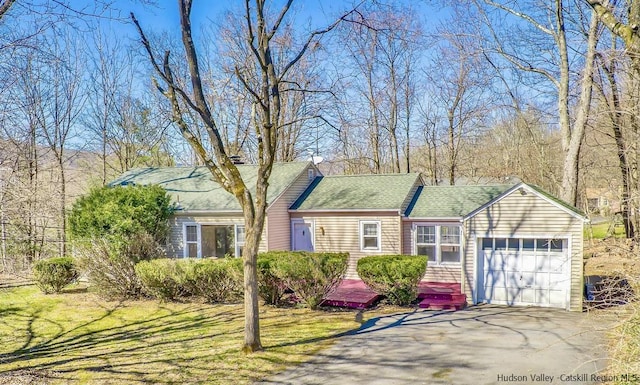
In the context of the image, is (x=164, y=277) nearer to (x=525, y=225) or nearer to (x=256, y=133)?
(x=256, y=133)

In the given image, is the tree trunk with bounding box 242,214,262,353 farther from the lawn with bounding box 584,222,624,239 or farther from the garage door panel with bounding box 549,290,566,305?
the garage door panel with bounding box 549,290,566,305

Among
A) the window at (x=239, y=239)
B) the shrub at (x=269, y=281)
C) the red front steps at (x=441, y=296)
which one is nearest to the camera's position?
the shrub at (x=269, y=281)

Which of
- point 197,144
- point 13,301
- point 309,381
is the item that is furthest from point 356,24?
point 13,301

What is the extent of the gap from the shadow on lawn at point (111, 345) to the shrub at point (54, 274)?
7.21 feet

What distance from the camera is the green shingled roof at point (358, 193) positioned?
1620cm

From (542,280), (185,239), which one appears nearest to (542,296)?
(542,280)

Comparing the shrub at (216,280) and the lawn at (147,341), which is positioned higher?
the shrub at (216,280)

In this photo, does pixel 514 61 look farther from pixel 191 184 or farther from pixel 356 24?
pixel 191 184

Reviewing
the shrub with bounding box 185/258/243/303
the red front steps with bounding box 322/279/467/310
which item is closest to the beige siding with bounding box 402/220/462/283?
the red front steps with bounding box 322/279/467/310

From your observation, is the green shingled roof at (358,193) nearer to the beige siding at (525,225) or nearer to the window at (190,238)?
the beige siding at (525,225)

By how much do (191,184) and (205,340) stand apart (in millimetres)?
10322

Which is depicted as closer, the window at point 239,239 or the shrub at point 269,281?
the shrub at point 269,281

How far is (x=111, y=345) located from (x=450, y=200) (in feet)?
37.8

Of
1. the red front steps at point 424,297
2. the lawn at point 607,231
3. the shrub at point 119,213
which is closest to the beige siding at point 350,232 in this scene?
the red front steps at point 424,297
